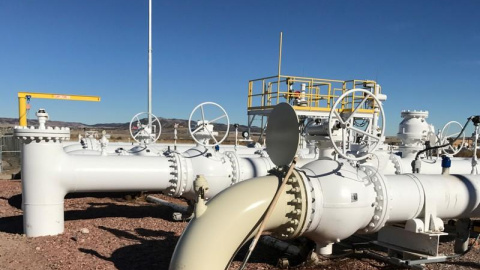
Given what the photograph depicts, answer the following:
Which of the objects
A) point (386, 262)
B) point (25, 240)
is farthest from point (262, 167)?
point (25, 240)

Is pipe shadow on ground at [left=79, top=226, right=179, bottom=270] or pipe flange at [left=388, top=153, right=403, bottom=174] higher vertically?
pipe flange at [left=388, top=153, right=403, bottom=174]

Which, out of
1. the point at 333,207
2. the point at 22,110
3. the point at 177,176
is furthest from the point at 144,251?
the point at 22,110

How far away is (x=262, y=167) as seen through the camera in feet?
24.5

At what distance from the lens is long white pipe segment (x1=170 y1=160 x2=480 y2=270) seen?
334 centimetres

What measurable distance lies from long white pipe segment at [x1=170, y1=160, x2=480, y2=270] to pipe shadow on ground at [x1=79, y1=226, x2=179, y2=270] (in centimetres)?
208

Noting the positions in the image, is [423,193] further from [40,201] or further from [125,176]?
[40,201]

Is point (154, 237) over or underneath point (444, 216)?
underneath

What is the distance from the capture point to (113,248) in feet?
19.1

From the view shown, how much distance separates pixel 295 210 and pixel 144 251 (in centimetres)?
274

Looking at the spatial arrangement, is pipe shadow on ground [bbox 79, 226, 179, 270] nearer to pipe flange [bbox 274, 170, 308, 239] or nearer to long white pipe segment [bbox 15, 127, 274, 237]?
long white pipe segment [bbox 15, 127, 274, 237]

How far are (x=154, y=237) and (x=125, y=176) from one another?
1.07 meters

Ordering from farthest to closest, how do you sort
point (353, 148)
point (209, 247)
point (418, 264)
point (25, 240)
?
point (353, 148) → point (25, 240) → point (418, 264) → point (209, 247)

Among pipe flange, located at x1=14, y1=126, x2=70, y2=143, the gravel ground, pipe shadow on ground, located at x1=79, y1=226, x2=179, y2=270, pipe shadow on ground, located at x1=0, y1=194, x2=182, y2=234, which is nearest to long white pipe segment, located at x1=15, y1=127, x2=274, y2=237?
pipe flange, located at x1=14, y1=126, x2=70, y2=143

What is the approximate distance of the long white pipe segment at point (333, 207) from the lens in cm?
334
